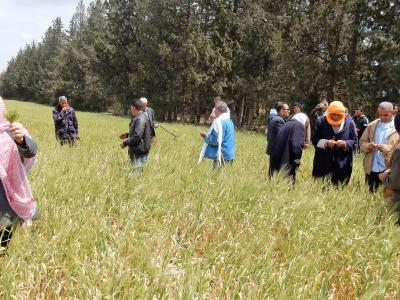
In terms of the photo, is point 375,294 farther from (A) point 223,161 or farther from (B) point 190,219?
(A) point 223,161

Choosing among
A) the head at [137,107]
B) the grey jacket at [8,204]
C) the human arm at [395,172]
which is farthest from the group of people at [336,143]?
the grey jacket at [8,204]

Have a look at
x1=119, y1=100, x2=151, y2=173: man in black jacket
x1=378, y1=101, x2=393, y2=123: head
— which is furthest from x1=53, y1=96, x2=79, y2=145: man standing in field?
x1=378, y1=101, x2=393, y2=123: head

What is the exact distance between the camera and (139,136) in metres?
6.81

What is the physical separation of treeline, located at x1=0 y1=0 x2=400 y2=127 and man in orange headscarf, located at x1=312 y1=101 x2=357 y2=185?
53.8 feet

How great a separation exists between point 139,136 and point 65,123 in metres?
4.01

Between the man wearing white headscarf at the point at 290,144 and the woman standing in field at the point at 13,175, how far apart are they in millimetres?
4011

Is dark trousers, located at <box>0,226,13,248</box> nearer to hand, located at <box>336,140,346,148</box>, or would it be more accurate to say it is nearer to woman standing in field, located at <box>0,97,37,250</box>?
woman standing in field, located at <box>0,97,37,250</box>

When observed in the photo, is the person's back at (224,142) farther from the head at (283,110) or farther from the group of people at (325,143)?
the head at (283,110)

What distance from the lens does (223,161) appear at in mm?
7121

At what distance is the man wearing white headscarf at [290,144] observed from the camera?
20.6 feet

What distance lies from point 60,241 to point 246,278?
1.40 metres

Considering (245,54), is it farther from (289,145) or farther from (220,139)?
(289,145)

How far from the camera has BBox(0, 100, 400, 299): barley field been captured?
2494 mm

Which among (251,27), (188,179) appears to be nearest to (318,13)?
(251,27)
